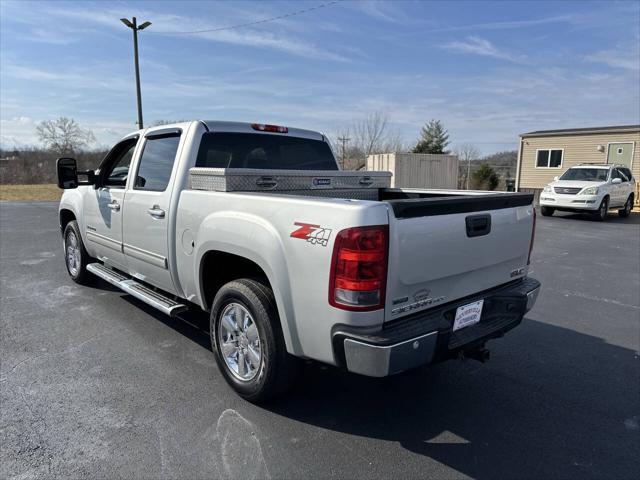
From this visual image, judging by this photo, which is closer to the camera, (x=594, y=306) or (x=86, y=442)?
(x=86, y=442)

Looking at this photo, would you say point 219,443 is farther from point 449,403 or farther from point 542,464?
point 542,464

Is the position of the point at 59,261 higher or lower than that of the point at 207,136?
lower

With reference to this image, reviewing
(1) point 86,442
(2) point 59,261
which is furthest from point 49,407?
(2) point 59,261

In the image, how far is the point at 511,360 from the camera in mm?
3953

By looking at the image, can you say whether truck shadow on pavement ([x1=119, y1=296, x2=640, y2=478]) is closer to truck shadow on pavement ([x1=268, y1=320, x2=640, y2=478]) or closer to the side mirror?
truck shadow on pavement ([x1=268, y1=320, x2=640, y2=478])

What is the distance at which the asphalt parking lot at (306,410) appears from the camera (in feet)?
8.41

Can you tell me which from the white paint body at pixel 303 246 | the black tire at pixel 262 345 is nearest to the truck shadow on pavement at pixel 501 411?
the black tire at pixel 262 345

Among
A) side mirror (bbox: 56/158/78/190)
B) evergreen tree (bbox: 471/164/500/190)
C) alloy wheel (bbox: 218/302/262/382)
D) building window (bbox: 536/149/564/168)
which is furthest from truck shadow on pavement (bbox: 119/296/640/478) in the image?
evergreen tree (bbox: 471/164/500/190)

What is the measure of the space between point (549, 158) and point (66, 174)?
24.8 meters

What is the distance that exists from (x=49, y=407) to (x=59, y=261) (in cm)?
538

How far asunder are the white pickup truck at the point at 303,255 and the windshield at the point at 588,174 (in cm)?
1408

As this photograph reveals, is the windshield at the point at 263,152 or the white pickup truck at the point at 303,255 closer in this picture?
the white pickup truck at the point at 303,255

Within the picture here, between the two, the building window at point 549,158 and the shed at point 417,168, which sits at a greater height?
the building window at point 549,158

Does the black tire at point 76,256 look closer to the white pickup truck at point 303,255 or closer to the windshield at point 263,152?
the white pickup truck at point 303,255
